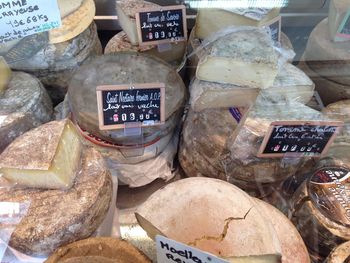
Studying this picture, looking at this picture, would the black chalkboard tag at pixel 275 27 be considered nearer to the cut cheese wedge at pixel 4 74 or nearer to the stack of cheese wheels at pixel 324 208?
the stack of cheese wheels at pixel 324 208

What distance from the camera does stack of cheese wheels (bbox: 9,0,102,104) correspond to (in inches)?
61.7

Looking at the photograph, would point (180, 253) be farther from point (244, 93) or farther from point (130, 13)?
point (130, 13)

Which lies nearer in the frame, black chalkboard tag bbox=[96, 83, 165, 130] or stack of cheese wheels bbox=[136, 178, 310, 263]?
stack of cheese wheels bbox=[136, 178, 310, 263]

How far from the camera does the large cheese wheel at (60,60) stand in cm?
158

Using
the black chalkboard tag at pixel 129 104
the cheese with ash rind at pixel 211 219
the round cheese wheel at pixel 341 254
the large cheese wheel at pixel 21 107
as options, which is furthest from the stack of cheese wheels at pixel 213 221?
the large cheese wheel at pixel 21 107

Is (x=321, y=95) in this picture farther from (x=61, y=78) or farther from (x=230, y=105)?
(x=61, y=78)

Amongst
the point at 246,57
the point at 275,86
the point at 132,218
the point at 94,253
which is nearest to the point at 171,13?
the point at 246,57

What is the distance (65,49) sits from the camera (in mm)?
1588

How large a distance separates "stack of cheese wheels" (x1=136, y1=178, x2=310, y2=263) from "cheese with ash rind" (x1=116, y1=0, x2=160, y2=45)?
2.69ft

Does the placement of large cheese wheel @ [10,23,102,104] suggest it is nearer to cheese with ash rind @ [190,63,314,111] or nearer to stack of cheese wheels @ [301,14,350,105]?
cheese with ash rind @ [190,63,314,111]

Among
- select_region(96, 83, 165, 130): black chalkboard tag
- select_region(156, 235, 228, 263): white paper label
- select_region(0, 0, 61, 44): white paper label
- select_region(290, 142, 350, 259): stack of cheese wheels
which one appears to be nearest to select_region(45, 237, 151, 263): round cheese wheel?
select_region(156, 235, 228, 263): white paper label

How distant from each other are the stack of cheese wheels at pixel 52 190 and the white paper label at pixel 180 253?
0.93 feet

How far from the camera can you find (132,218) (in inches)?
61.7

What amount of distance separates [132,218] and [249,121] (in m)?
0.61
